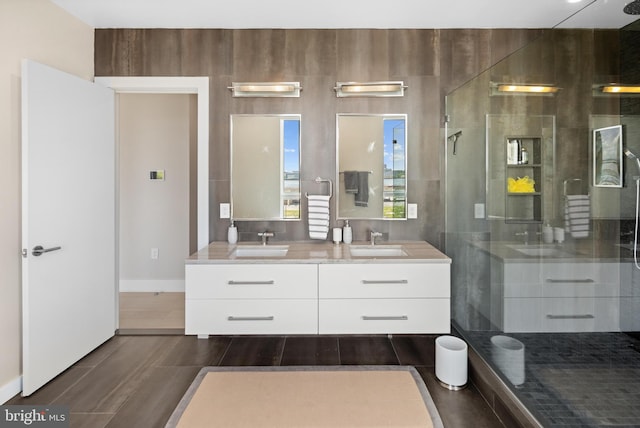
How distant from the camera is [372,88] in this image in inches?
115

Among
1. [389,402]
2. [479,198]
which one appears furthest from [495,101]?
[389,402]

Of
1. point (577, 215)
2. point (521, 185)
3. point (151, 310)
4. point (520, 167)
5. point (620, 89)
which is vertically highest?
point (620, 89)

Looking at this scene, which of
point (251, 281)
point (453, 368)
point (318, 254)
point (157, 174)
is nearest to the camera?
point (453, 368)

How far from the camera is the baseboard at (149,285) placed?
404 centimetres

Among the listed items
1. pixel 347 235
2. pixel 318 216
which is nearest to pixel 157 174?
pixel 318 216

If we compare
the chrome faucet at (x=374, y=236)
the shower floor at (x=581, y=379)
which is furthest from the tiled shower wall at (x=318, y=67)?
the shower floor at (x=581, y=379)

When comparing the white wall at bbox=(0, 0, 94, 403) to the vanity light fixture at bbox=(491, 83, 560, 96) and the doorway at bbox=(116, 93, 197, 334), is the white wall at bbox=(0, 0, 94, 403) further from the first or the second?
the vanity light fixture at bbox=(491, 83, 560, 96)

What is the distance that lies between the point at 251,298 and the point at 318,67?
6.28 feet

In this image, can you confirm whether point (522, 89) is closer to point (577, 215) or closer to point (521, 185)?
point (521, 185)

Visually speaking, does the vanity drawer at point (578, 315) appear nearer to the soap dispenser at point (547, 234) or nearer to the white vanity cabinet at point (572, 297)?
the white vanity cabinet at point (572, 297)

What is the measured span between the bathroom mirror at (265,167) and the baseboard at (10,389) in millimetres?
1692

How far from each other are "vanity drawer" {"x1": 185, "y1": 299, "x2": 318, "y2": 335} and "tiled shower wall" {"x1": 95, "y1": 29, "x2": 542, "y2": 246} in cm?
74

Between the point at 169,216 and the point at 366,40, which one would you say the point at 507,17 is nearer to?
the point at 366,40

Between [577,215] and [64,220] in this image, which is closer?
[577,215]
